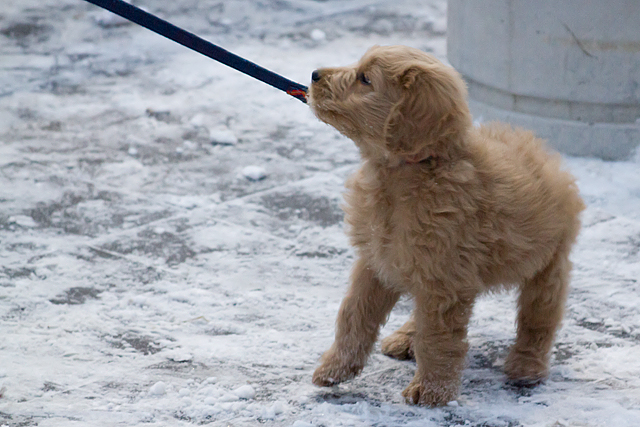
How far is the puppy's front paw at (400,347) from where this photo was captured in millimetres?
3896

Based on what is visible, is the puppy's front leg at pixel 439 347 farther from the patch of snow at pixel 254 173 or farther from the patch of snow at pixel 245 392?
the patch of snow at pixel 254 173

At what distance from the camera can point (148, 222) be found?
541 cm

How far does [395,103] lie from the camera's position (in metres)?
3.13

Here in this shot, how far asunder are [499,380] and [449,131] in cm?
129

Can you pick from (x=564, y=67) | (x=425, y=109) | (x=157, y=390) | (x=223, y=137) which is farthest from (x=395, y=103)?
(x=223, y=137)

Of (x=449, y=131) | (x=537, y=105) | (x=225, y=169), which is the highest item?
(x=449, y=131)

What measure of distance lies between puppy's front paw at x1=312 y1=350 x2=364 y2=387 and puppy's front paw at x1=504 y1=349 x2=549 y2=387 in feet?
2.30

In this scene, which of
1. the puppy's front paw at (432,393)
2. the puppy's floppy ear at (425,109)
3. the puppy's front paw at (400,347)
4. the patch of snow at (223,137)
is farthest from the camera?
the patch of snow at (223,137)

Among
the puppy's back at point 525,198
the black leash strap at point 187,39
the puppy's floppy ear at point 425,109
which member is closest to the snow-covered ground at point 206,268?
the puppy's back at point 525,198

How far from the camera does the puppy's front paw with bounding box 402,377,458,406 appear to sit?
338cm

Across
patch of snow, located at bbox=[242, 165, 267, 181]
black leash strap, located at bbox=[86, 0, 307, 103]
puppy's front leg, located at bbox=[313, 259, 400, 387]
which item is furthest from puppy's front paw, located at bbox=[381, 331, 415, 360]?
patch of snow, located at bbox=[242, 165, 267, 181]

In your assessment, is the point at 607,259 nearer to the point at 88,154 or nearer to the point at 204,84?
the point at 88,154

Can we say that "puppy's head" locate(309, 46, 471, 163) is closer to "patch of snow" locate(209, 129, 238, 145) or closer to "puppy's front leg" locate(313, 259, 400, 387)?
"puppy's front leg" locate(313, 259, 400, 387)

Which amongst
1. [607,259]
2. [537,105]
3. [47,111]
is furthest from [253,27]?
[607,259]
